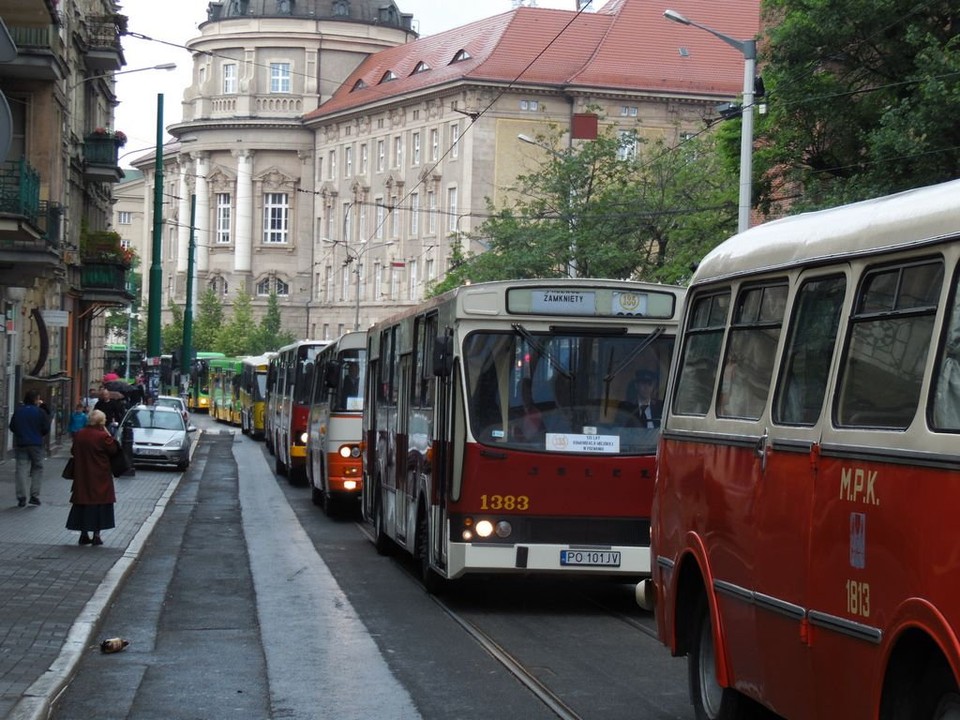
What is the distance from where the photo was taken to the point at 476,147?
3871 inches

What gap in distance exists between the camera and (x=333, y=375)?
89.4 feet

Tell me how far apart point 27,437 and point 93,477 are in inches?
272

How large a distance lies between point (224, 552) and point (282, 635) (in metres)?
7.89

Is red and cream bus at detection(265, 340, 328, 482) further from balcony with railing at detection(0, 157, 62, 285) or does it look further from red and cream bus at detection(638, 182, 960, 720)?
red and cream bus at detection(638, 182, 960, 720)

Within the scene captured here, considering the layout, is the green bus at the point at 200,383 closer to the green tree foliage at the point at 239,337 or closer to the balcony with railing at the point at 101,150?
the green tree foliage at the point at 239,337

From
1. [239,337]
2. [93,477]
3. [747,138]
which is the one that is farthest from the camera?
[239,337]

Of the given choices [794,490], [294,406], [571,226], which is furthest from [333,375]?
[571,226]

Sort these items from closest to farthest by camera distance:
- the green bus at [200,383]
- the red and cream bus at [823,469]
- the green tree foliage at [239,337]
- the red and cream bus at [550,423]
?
1. the red and cream bus at [823,469]
2. the red and cream bus at [550,423]
3. the green bus at [200,383]
4. the green tree foliage at [239,337]

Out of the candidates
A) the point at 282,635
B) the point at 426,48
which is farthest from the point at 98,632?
the point at 426,48

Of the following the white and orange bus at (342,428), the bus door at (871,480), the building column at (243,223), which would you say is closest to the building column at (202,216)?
the building column at (243,223)

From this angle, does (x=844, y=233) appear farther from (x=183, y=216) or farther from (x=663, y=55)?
(x=183, y=216)

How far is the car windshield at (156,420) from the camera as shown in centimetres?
4203

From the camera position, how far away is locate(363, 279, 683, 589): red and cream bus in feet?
49.4

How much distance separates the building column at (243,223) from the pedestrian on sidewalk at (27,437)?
4029 inches
